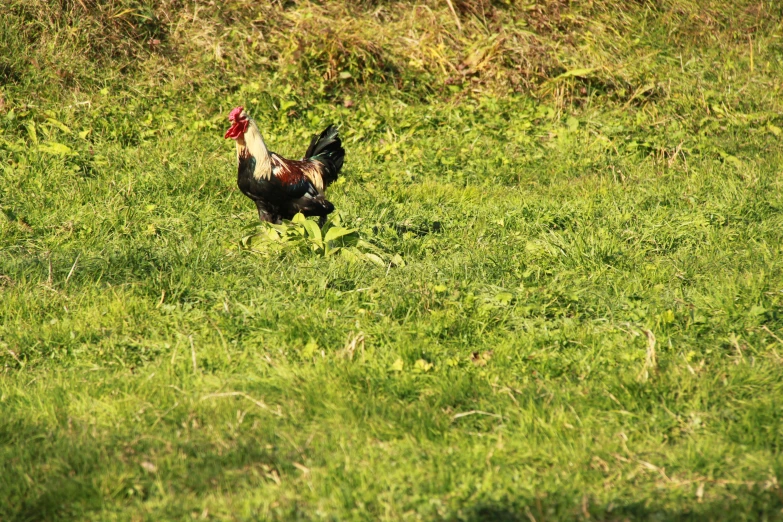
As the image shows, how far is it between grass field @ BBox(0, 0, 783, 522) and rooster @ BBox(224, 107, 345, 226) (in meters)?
0.33

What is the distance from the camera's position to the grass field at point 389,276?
10.4 ft

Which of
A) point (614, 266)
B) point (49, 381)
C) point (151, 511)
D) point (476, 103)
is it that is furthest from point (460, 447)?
point (476, 103)

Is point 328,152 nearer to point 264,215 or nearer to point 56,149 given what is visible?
point 264,215

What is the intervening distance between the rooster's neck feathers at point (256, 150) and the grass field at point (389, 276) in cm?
43

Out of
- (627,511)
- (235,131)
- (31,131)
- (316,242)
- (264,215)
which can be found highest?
(235,131)

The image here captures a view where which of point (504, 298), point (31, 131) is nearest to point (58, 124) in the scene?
point (31, 131)

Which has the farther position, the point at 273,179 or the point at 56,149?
the point at 56,149

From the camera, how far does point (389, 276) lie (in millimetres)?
4988

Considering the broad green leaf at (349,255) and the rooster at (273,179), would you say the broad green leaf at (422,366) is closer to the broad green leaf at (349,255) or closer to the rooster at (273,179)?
the broad green leaf at (349,255)

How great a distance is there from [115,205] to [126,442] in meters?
3.22

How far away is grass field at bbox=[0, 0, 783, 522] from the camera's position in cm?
318

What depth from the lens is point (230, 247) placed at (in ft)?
17.7

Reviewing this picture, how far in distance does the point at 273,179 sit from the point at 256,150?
0.24 m

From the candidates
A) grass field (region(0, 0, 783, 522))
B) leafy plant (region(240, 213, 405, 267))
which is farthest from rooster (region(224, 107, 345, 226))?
leafy plant (region(240, 213, 405, 267))
